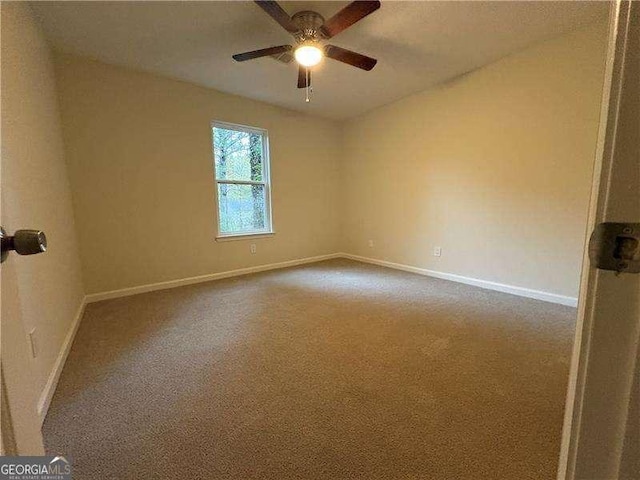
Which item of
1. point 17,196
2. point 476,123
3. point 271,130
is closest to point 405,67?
point 476,123

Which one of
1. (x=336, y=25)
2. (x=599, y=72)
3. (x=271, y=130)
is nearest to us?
(x=336, y=25)

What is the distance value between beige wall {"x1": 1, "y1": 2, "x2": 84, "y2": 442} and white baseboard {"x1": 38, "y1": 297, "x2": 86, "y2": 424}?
0.04m

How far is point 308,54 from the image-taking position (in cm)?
223

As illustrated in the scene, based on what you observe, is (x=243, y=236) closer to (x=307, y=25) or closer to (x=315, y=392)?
(x=307, y=25)

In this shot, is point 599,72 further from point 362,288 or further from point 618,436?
point 618,436

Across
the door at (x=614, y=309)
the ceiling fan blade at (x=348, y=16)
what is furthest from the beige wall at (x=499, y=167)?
the door at (x=614, y=309)

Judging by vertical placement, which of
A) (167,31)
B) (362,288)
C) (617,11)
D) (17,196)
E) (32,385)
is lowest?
(362,288)

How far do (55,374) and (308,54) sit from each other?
2735mm

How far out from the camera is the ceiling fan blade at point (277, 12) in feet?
5.56

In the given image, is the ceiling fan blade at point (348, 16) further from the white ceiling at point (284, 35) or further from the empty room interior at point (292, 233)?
the white ceiling at point (284, 35)

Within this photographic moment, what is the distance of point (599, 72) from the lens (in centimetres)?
232

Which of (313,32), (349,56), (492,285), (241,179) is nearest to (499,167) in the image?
(492,285)

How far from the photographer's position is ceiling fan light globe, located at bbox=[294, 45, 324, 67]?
2188 millimetres

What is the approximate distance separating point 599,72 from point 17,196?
4133 mm
